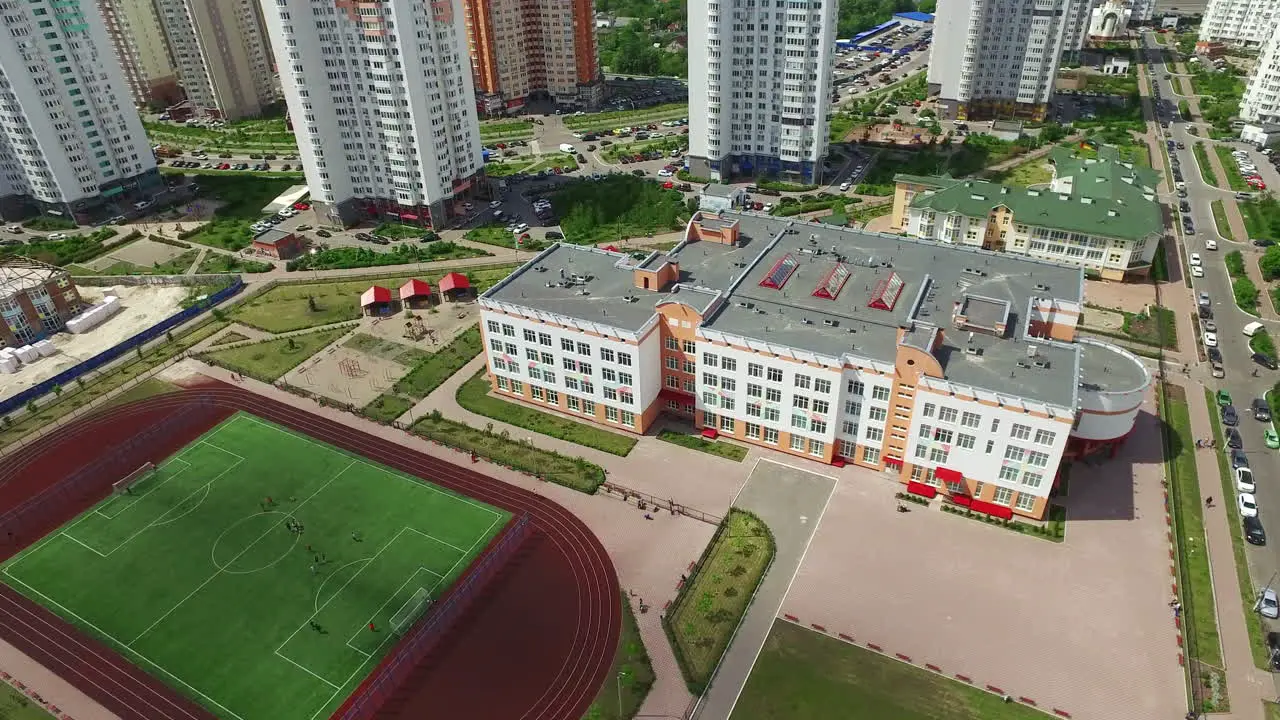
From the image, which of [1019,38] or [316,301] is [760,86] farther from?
[316,301]

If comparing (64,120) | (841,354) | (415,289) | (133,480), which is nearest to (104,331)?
(133,480)

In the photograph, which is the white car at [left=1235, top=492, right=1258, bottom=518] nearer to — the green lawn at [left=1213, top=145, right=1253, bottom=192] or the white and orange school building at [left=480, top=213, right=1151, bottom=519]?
the white and orange school building at [left=480, top=213, right=1151, bottom=519]

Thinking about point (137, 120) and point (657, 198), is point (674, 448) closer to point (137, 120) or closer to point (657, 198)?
point (657, 198)

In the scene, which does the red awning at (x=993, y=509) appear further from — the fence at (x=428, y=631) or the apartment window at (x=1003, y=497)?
the fence at (x=428, y=631)

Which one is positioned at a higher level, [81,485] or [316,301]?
[316,301]

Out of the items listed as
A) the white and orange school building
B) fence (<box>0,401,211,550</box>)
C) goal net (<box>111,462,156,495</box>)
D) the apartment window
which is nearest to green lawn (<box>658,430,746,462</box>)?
the white and orange school building

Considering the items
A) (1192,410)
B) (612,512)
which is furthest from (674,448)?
(1192,410)
